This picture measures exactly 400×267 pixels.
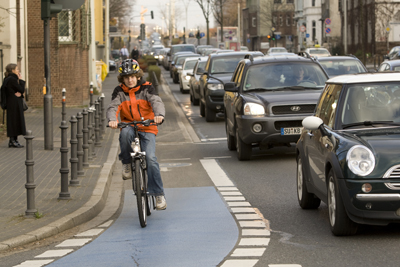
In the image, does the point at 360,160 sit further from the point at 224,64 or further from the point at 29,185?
the point at 224,64

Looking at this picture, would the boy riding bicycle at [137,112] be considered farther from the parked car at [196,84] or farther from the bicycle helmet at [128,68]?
the parked car at [196,84]

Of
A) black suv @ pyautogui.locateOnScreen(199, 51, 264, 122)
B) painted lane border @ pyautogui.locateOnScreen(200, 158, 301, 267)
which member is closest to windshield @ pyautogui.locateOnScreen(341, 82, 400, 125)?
painted lane border @ pyautogui.locateOnScreen(200, 158, 301, 267)

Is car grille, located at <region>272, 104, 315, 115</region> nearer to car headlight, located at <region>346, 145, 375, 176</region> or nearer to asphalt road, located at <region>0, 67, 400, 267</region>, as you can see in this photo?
asphalt road, located at <region>0, 67, 400, 267</region>

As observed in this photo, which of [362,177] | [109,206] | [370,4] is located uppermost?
[370,4]

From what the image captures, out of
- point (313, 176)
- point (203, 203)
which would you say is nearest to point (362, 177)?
point (313, 176)

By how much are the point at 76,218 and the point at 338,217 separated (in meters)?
3.01

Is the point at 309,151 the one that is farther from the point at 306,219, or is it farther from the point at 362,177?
the point at 362,177

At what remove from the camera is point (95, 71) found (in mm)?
36719

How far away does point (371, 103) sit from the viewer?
7949mm

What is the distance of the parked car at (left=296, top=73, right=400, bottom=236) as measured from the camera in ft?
22.5

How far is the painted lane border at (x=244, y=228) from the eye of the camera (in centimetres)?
655

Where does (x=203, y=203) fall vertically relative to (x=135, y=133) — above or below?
below

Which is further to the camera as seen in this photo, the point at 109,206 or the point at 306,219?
the point at 109,206

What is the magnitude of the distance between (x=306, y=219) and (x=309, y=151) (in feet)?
2.39
